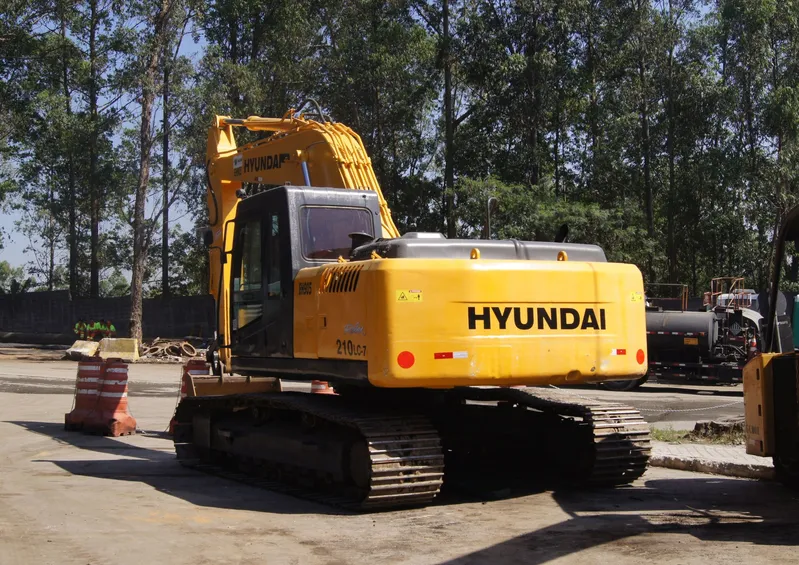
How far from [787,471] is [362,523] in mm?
4264

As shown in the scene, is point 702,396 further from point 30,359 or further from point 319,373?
point 30,359

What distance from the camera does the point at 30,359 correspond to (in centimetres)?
3656

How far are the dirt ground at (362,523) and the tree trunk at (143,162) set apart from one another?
29.6m

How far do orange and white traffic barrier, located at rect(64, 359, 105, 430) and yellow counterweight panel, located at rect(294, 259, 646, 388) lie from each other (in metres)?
5.86

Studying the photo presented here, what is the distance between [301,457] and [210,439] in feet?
7.14

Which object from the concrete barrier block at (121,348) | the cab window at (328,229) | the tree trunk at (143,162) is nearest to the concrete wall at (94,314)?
the tree trunk at (143,162)

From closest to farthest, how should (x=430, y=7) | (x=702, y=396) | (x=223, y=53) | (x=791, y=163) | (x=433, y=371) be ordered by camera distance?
(x=433, y=371) → (x=702, y=396) → (x=791, y=163) → (x=430, y=7) → (x=223, y=53)

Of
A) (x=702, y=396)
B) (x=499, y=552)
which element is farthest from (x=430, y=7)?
(x=499, y=552)

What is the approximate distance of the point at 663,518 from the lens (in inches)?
311

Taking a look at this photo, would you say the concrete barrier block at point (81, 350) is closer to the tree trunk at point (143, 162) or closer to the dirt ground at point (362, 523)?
the tree trunk at point (143, 162)

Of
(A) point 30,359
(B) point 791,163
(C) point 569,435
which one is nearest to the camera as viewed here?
(C) point 569,435

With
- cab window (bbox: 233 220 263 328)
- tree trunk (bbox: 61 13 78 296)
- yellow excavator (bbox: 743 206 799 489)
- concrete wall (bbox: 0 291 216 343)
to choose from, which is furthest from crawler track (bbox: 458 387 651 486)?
tree trunk (bbox: 61 13 78 296)

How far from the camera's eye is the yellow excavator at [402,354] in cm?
798

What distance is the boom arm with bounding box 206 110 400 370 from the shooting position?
11.8 m
